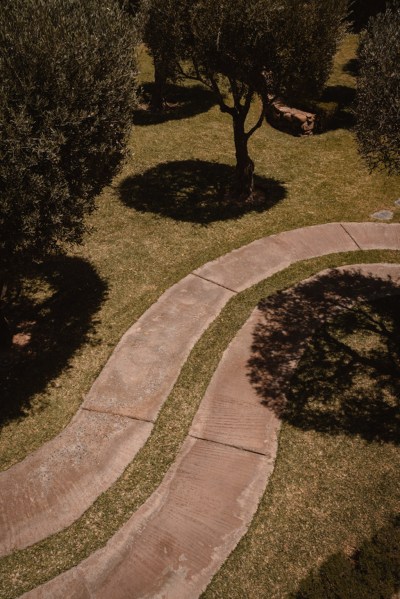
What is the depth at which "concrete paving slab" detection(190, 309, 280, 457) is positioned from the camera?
8359 millimetres

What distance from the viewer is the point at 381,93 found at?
30.8 feet

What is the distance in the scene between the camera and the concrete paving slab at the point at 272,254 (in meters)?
12.2

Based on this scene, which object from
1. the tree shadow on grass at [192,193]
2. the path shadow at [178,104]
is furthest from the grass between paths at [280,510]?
the path shadow at [178,104]

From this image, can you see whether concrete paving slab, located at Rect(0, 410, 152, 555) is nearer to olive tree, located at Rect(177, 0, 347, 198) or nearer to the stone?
olive tree, located at Rect(177, 0, 347, 198)

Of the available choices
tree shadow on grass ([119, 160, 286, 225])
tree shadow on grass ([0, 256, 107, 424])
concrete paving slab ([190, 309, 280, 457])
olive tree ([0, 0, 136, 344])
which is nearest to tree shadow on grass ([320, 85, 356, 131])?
tree shadow on grass ([119, 160, 286, 225])

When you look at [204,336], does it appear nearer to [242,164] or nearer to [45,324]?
[45,324]

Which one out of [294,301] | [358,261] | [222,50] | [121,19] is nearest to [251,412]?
[294,301]

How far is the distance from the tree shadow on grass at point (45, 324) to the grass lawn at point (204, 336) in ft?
0.11

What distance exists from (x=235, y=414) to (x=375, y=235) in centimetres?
834

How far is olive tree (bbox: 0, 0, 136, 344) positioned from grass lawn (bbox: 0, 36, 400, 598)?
2.00m

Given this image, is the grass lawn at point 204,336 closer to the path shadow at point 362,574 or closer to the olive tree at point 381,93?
the path shadow at point 362,574

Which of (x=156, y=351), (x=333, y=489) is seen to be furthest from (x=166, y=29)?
(x=333, y=489)

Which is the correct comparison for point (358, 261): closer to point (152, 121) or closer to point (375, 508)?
point (375, 508)

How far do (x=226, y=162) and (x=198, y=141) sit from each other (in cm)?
241
